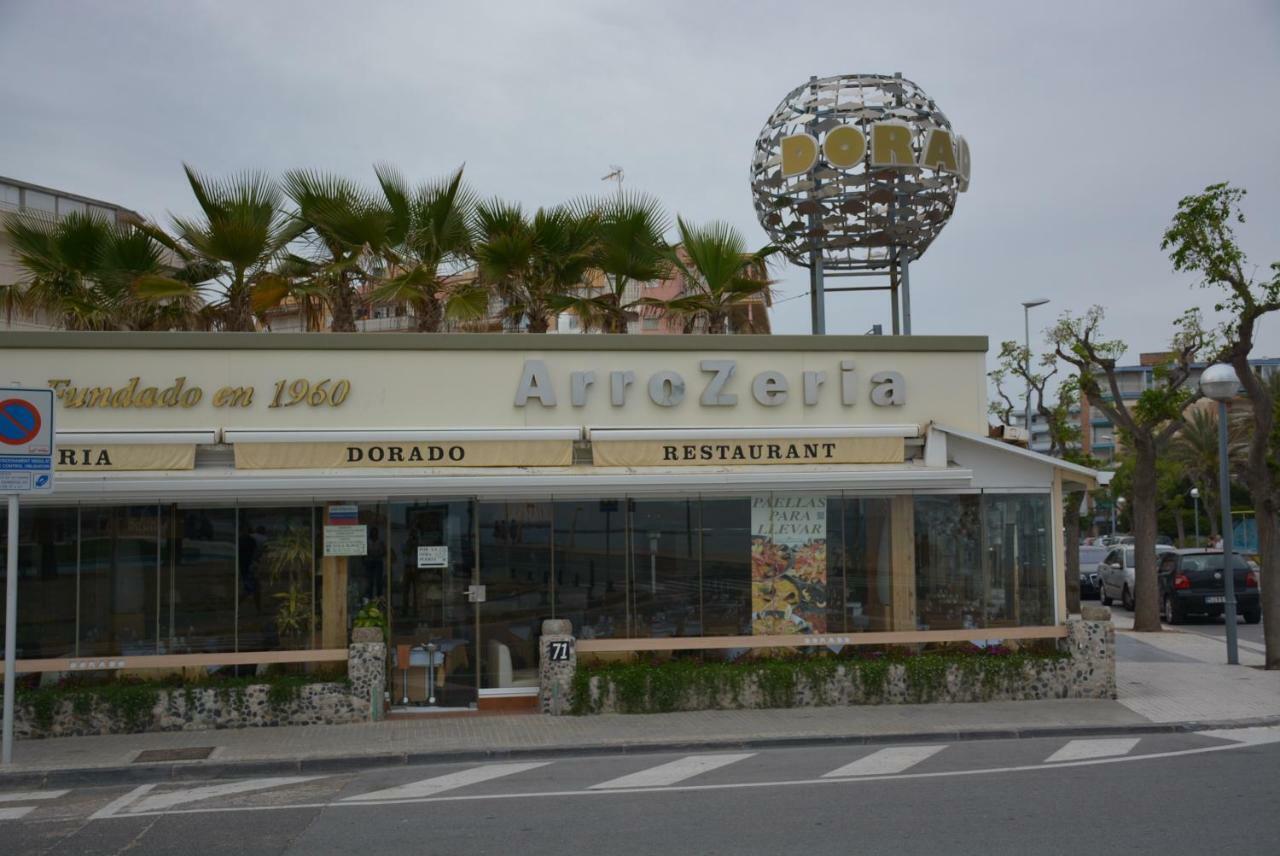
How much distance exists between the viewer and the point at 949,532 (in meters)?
14.4

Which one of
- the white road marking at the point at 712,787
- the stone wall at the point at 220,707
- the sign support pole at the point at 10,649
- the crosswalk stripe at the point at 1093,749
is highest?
the sign support pole at the point at 10,649

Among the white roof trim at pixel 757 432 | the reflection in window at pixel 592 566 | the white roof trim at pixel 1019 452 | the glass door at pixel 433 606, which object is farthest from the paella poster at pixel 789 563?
the glass door at pixel 433 606

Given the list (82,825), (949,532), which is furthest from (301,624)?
(949,532)

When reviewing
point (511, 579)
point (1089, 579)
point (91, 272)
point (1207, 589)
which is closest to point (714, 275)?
point (511, 579)

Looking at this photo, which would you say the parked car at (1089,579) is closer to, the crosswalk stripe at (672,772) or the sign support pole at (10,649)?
the crosswalk stripe at (672,772)

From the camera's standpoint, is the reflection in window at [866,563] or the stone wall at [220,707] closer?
the stone wall at [220,707]

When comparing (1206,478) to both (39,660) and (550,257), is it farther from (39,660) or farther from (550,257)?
(39,660)

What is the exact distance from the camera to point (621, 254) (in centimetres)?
1688

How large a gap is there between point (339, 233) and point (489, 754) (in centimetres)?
787

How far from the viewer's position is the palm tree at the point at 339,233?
Result: 53.1 ft

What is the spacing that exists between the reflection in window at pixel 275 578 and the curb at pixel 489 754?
2.48 m

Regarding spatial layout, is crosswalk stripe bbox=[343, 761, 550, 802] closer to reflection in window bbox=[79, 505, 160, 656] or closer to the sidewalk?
the sidewalk

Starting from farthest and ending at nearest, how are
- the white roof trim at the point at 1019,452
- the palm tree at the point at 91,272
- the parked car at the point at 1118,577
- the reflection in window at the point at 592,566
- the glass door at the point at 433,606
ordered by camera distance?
the parked car at the point at 1118,577, the palm tree at the point at 91,272, the white roof trim at the point at 1019,452, the reflection in window at the point at 592,566, the glass door at the point at 433,606

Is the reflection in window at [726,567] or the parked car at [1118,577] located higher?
the reflection in window at [726,567]
